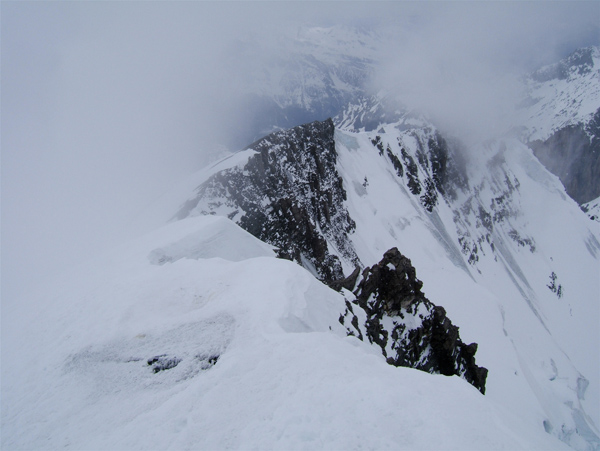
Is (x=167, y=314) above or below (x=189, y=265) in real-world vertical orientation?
below

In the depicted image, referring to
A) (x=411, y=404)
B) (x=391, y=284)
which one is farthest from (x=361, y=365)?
(x=391, y=284)

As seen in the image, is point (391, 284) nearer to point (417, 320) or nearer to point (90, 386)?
point (417, 320)

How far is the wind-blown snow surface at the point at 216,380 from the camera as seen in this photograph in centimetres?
727

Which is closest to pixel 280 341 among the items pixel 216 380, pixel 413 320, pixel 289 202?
pixel 216 380

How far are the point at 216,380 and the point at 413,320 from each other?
25718mm

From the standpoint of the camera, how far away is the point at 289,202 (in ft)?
161

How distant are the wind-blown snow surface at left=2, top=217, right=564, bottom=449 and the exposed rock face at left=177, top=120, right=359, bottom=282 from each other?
23862 millimetres

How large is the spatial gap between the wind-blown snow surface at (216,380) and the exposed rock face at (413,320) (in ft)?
48.8

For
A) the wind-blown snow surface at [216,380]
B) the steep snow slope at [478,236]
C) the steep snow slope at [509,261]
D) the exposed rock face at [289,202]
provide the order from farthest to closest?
the exposed rock face at [289,202], the steep snow slope at [478,236], the steep snow slope at [509,261], the wind-blown snow surface at [216,380]

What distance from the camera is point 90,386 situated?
1010cm

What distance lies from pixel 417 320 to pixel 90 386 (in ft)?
91.5

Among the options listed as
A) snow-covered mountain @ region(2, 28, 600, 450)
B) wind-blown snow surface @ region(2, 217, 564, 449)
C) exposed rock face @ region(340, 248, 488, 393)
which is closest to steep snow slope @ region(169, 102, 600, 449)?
snow-covered mountain @ region(2, 28, 600, 450)

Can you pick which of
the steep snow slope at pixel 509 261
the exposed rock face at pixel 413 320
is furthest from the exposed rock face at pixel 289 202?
the exposed rock face at pixel 413 320

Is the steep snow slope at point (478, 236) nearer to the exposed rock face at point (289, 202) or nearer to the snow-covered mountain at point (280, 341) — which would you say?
the exposed rock face at point (289, 202)
